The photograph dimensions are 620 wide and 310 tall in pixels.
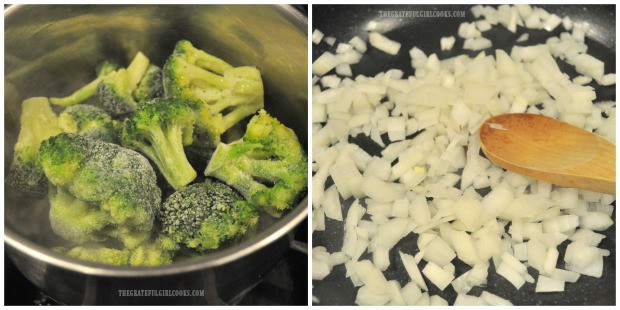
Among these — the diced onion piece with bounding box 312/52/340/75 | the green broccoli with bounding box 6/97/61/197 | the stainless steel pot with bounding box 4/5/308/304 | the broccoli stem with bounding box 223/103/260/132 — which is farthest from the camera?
the diced onion piece with bounding box 312/52/340/75

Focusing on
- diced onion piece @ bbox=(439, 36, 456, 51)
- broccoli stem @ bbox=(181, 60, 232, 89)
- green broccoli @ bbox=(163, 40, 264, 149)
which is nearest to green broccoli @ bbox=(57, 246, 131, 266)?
green broccoli @ bbox=(163, 40, 264, 149)

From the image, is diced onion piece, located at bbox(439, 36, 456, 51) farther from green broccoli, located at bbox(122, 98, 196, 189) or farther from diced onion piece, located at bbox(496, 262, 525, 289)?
green broccoli, located at bbox(122, 98, 196, 189)

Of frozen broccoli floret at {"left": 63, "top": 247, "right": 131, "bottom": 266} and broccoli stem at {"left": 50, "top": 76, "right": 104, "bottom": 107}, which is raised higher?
broccoli stem at {"left": 50, "top": 76, "right": 104, "bottom": 107}

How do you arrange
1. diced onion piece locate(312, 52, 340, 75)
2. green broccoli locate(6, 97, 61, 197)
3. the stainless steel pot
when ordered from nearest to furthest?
the stainless steel pot
green broccoli locate(6, 97, 61, 197)
diced onion piece locate(312, 52, 340, 75)

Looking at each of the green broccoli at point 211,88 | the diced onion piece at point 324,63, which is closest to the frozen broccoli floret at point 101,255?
the green broccoli at point 211,88

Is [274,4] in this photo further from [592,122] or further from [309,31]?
[592,122]

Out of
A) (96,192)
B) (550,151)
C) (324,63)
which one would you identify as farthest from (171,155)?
(550,151)

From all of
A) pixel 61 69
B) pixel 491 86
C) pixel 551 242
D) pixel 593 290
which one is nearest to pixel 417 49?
pixel 491 86
